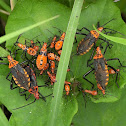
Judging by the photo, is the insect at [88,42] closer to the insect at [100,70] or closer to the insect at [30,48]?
the insect at [100,70]

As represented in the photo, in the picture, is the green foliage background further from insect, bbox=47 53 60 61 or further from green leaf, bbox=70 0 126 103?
insect, bbox=47 53 60 61

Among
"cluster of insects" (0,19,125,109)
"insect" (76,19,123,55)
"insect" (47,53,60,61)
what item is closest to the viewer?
"cluster of insects" (0,19,125,109)

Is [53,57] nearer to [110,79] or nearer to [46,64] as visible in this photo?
[46,64]

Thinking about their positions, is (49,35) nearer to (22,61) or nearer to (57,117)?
(22,61)

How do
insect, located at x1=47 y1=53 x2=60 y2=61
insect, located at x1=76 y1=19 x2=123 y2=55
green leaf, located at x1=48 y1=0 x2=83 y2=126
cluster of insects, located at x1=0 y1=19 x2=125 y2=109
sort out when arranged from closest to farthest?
green leaf, located at x1=48 y1=0 x2=83 y2=126, cluster of insects, located at x1=0 y1=19 x2=125 y2=109, insect, located at x1=76 y1=19 x2=123 y2=55, insect, located at x1=47 y1=53 x2=60 y2=61

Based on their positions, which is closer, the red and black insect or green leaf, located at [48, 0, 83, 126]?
green leaf, located at [48, 0, 83, 126]

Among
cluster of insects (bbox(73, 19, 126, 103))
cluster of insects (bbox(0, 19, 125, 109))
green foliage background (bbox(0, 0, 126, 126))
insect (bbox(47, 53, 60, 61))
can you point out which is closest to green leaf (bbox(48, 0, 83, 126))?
green foliage background (bbox(0, 0, 126, 126))

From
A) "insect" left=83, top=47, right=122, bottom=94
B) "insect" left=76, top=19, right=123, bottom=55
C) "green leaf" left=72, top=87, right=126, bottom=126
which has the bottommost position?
"green leaf" left=72, top=87, right=126, bottom=126

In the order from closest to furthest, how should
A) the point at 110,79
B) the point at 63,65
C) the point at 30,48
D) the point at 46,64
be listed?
the point at 63,65
the point at 30,48
the point at 110,79
the point at 46,64

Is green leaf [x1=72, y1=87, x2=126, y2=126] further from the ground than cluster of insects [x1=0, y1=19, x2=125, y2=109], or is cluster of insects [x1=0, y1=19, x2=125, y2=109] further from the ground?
cluster of insects [x1=0, y1=19, x2=125, y2=109]

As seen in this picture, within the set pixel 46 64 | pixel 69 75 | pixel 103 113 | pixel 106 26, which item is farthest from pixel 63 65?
pixel 103 113
